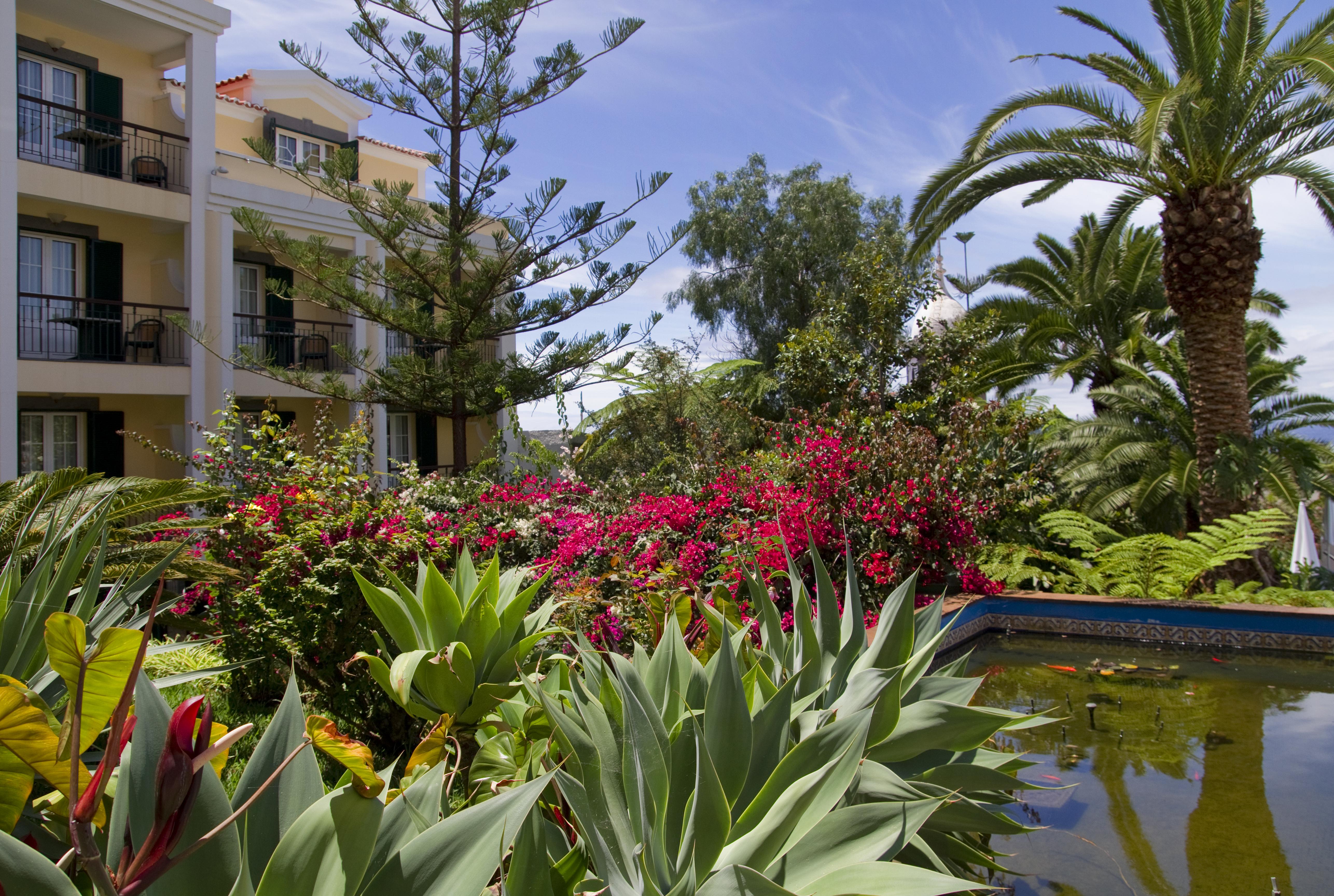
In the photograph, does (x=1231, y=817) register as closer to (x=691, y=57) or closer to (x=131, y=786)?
(x=131, y=786)

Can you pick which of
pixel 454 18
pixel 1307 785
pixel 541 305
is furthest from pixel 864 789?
pixel 454 18

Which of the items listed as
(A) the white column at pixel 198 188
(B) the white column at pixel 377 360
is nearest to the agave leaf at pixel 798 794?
(A) the white column at pixel 198 188

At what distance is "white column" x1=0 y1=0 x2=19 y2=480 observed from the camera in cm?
1188

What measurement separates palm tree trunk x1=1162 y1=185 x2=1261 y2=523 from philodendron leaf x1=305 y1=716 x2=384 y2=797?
11.7 m

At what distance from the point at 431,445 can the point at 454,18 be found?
391 inches

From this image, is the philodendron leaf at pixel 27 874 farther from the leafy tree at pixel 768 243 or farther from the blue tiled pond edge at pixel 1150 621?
the leafy tree at pixel 768 243

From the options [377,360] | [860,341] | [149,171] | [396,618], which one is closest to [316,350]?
[377,360]

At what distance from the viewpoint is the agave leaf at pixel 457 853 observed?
127cm

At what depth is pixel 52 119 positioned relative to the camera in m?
13.9

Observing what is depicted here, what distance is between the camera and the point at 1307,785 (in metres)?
4.19

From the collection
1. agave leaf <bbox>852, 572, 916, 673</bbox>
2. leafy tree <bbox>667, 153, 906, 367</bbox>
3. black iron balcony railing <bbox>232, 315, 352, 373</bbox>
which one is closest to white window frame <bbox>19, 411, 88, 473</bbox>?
black iron balcony railing <bbox>232, 315, 352, 373</bbox>

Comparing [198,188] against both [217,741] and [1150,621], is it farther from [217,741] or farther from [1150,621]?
[217,741]

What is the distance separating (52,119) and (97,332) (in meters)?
3.35

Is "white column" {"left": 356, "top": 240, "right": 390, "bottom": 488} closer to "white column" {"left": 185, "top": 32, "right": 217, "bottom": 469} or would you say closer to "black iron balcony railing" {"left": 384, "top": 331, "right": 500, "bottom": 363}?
"black iron balcony railing" {"left": 384, "top": 331, "right": 500, "bottom": 363}
